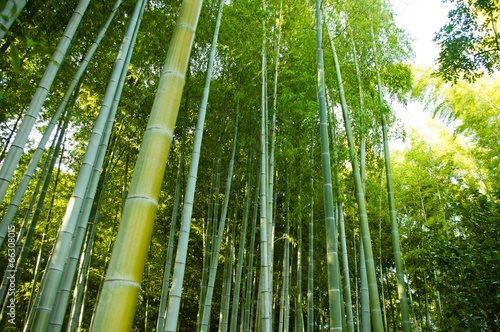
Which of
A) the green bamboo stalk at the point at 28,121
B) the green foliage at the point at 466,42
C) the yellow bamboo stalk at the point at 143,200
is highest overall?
the green foliage at the point at 466,42

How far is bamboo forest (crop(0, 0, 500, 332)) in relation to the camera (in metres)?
2.35

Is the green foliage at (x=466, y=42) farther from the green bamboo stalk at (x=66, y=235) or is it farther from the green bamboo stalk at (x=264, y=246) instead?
the green bamboo stalk at (x=66, y=235)

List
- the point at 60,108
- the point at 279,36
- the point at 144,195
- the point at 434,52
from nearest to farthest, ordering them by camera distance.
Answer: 1. the point at 144,195
2. the point at 60,108
3. the point at 279,36
4. the point at 434,52

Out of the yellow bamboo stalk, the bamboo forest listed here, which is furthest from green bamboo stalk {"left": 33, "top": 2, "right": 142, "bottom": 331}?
the yellow bamboo stalk

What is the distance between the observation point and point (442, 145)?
8.11 metres

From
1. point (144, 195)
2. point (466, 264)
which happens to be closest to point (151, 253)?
point (466, 264)

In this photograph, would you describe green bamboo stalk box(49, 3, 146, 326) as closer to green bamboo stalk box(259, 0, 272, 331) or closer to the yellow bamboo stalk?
green bamboo stalk box(259, 0, 272, 331)

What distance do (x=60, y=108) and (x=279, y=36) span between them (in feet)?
9.53

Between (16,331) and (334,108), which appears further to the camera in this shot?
(16,331)

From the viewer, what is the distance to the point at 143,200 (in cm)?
101

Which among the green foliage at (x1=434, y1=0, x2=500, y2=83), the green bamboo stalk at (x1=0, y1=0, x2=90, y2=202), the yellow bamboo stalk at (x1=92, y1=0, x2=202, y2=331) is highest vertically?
the green foliage at (x1=434, y1=0, x2=500, y2=83)

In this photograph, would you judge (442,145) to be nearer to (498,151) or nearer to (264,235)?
(498,151)

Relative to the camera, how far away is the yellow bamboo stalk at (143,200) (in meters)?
0.88

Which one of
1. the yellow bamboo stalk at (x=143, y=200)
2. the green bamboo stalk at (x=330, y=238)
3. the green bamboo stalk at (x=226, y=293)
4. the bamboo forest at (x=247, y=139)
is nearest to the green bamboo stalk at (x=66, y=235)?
the bamboo forest at (x=247, y=139)
